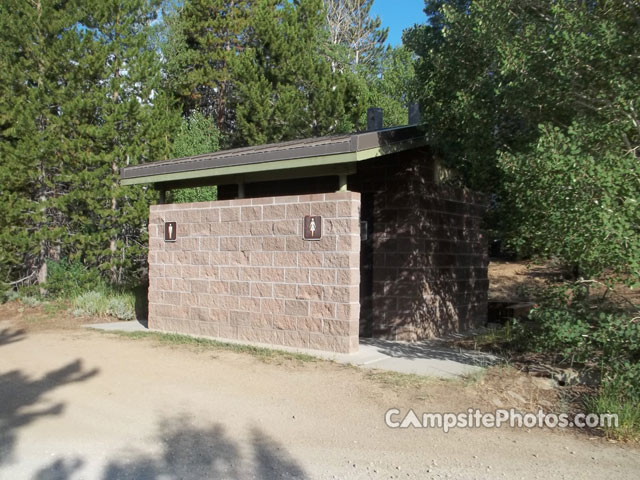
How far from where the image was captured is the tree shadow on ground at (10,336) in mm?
9768

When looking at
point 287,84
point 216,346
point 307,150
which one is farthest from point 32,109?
point 287,84

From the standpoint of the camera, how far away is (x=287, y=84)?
71.9 feet

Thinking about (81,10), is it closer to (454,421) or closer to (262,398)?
(262,398)

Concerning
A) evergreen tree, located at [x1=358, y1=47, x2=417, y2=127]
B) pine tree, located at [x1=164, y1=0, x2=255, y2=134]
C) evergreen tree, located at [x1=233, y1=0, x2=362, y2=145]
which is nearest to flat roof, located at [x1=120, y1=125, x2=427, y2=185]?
evergreen tree, located at [x1=233, y1=0, x2=362, y2=145]

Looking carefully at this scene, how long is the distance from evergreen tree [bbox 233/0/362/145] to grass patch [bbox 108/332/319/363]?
41.2ft

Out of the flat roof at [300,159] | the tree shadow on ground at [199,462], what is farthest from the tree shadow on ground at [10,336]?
the tree shadow on ground at [199,462]

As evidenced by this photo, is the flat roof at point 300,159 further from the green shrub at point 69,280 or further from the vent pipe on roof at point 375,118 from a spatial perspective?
the green shrub at point 69,280

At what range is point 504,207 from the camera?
297 inches

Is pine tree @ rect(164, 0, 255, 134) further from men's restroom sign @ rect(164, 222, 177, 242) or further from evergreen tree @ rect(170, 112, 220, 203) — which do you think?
men's restroom sign @ rect(164, 222, 177, 242)

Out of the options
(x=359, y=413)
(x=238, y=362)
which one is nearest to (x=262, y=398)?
(x=359, y=413)

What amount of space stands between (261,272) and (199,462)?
15.0 feet

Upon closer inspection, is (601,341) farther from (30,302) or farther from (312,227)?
(30,302)

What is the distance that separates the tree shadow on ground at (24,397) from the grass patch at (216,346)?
5.52 ft

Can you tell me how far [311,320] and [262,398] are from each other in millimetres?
2239
